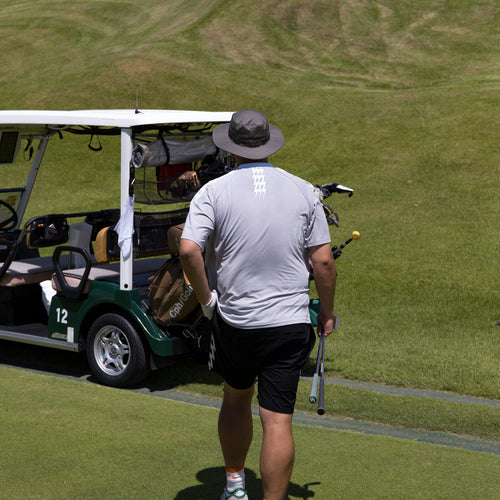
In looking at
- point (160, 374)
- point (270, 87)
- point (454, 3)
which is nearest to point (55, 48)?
point (270, 87)

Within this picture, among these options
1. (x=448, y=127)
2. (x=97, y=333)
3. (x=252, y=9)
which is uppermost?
(x=252, y=9)

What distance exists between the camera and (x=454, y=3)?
92.3ft

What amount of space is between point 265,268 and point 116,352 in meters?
3.16

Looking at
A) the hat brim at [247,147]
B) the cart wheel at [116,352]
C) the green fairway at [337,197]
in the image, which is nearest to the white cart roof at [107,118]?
the cart wheel at [116,352]

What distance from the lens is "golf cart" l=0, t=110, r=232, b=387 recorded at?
5789 mm

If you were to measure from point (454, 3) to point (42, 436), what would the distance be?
26.8 meters

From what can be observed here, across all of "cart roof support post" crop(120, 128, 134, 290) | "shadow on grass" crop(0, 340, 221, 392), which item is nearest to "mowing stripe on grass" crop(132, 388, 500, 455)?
"shadow on grass" crop(0, 340, 221, 392)

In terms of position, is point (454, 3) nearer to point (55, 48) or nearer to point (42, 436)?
point (55, 48)

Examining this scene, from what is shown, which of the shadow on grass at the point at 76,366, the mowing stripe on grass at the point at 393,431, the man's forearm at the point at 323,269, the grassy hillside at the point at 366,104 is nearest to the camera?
the man's forearm at the point at 323,269

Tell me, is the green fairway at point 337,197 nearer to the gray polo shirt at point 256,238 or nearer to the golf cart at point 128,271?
the golf cart at point 128,271

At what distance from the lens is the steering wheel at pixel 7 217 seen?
25.9 ft

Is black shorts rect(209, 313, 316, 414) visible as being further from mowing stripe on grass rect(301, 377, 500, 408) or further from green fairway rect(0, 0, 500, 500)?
mowing stripe on grass rect(301, 377, 500, 408)

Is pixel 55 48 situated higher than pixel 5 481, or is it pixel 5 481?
pixel 55 48

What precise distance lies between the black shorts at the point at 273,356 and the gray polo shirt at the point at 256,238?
39 mm
